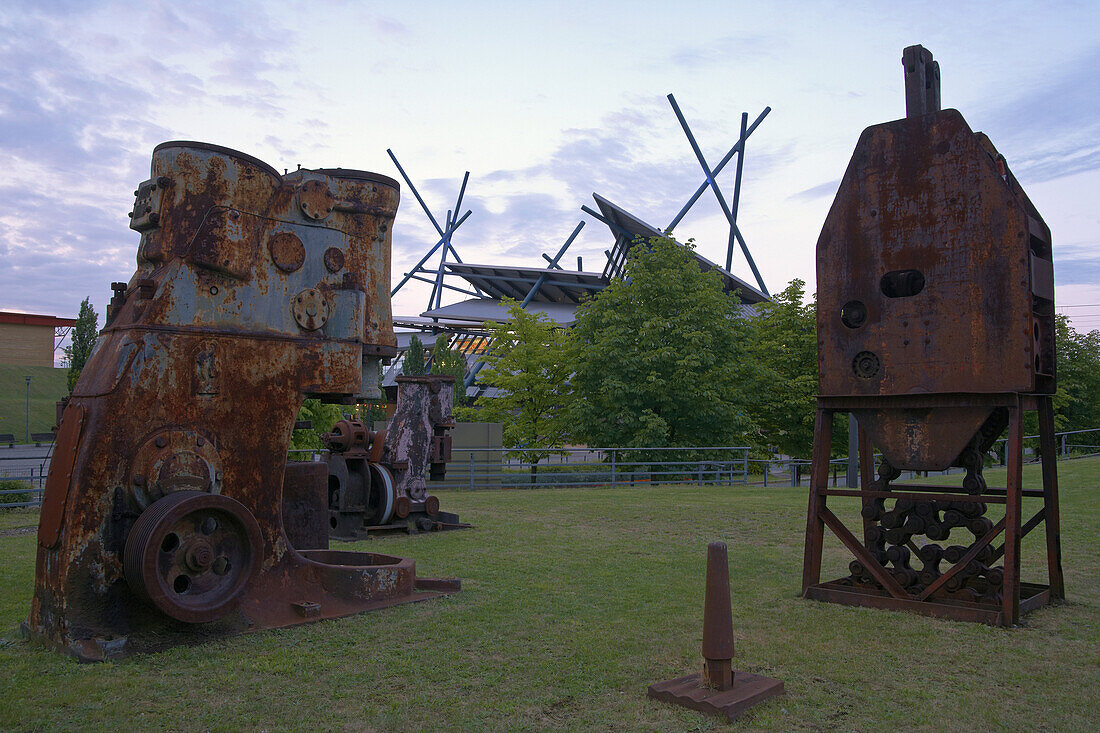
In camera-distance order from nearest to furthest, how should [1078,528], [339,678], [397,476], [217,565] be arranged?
1. [339,678]
2. [217,565]
3. [1078,528]
4. [397,476]

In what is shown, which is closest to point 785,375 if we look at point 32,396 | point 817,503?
point 817,503

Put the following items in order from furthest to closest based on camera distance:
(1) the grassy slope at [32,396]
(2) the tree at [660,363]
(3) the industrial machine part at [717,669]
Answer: (1) the grassy slope at [32,396] < (2) the tree at [660,363] < (3) the industrial machine part at [717,669]

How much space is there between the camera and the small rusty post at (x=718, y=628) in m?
4.66

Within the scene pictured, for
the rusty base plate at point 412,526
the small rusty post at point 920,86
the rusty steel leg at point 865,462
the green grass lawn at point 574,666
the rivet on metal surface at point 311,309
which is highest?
the small rusty post at point 920,86

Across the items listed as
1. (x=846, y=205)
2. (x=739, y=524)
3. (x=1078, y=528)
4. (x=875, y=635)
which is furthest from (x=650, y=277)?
(x=875, y=635)

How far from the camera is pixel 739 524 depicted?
505 inches

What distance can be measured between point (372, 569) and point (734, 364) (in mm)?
21126

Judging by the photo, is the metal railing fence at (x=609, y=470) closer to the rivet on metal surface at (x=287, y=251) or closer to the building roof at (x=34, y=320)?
the rivet on metal surface at (x=287, y=251)

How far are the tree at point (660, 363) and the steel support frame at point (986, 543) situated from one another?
17070mm

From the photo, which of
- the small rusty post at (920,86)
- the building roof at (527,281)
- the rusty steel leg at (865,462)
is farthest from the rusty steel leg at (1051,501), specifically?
the building roof at (527,281)

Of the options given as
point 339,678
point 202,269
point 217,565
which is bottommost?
point 339,678

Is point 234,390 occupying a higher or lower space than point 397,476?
higher

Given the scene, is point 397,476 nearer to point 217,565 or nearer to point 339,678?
point 217,565

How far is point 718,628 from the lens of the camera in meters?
4.65
